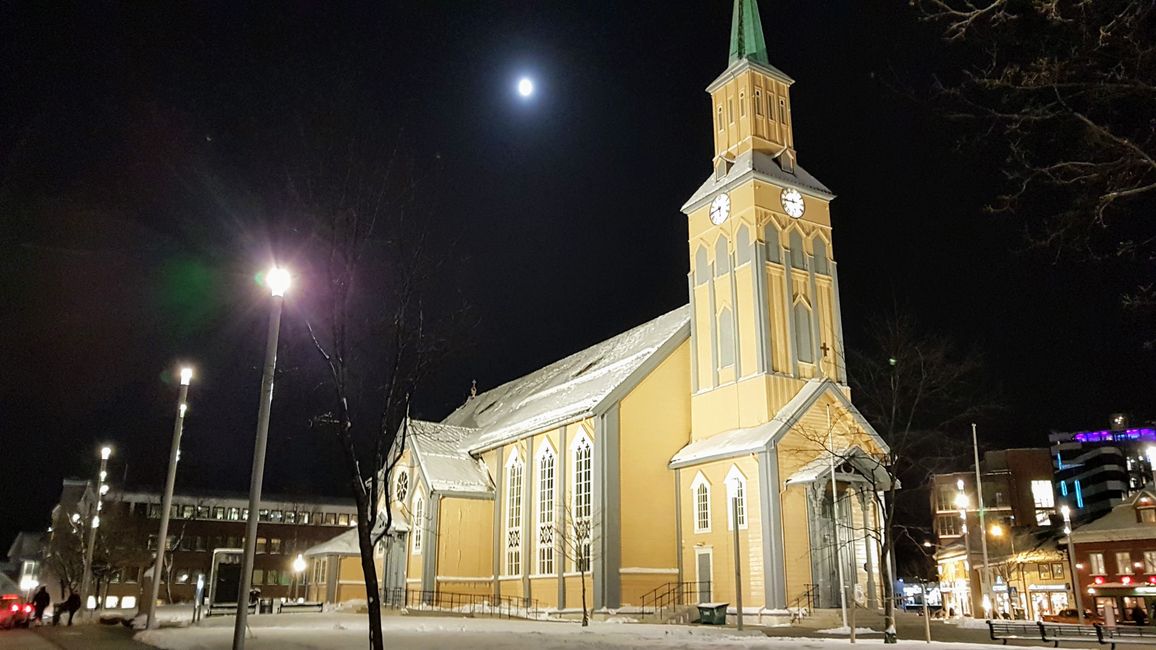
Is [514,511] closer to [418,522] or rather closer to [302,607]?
[418,522]

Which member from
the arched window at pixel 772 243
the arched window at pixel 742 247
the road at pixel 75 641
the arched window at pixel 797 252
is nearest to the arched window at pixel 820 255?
the arched window at pixel 797 252

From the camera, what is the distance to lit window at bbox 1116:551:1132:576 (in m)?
51.8

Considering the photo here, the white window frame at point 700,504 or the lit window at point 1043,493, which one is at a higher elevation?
the lit window at point 1043,493

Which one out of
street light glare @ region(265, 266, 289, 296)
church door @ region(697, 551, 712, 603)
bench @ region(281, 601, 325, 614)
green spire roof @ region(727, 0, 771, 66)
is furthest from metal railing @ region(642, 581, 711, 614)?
green spire roof @ region(727, 0, 771, 66)

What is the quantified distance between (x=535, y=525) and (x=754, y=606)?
11.9m

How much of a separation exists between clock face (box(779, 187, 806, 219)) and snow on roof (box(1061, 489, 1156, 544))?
3320 cm

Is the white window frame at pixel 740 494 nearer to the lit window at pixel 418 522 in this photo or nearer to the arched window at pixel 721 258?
the arched window at pixel 721 258

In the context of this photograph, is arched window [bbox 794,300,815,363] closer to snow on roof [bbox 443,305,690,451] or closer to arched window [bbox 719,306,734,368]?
arched window [bbox 719,306,734,368]

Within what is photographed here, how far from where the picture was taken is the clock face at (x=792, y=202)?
38406mm

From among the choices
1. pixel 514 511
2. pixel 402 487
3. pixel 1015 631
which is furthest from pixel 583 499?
pixel 1015 631

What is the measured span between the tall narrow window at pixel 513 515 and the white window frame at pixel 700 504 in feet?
32.5

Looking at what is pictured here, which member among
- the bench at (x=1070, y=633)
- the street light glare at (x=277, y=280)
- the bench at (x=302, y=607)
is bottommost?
the bench at (x=302, y=607)

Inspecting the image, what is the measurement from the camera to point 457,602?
41500mm

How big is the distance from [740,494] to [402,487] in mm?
22787
